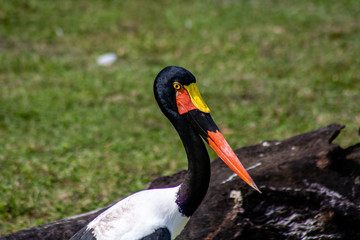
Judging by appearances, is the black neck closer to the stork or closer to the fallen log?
the stork

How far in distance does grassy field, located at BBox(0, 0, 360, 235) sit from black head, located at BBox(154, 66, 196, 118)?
1.68m

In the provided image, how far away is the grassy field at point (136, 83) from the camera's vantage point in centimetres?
459

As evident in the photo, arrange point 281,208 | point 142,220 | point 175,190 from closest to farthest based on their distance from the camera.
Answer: point 142,220 → point 175,190 → point 281,208

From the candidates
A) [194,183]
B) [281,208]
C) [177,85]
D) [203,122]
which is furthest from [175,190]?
[281,208]

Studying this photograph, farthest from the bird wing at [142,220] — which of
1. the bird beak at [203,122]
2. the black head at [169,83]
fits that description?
the black head at [169,83]

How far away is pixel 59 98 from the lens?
6.02 metres

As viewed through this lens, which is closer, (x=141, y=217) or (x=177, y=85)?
(x=141, y=217)

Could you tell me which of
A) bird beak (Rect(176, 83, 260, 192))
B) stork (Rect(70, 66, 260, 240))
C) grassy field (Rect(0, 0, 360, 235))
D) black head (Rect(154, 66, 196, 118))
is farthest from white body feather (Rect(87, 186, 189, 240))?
grassy field (Rect(0, 0, 360, 235))

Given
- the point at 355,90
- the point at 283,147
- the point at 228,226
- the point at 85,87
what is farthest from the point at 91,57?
the point at 228,226

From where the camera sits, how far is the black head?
269 cm

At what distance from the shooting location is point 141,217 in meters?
2.56

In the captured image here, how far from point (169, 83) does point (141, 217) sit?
690 millimetres

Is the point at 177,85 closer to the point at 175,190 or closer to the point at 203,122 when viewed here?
the point at 203,122

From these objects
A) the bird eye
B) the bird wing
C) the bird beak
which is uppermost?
the bird eye
